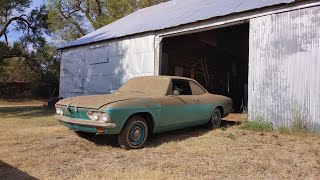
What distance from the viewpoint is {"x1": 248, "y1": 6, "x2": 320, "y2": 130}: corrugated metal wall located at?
28.3 ft

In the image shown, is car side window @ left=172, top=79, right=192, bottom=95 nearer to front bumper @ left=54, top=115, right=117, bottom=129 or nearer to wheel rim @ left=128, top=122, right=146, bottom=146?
wheel rim @ left=128, top=122, right=146, bottom=146

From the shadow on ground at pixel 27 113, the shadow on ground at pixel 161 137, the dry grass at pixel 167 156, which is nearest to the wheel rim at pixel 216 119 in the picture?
the shadow on ground at pixel 161 137

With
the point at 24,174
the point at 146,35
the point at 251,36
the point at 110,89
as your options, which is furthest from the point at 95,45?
the point at 24,174

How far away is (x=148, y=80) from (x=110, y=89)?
7192 mm

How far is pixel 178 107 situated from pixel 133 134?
1.38 metres

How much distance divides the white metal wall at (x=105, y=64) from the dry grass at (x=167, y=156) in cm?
568

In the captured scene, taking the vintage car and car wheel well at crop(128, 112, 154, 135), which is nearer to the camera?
the vintage car

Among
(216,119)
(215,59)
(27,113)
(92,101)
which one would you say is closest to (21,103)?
(27,113)

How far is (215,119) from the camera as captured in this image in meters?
9.37

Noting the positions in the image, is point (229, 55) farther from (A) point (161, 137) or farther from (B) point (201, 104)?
(A) point (161, 137)

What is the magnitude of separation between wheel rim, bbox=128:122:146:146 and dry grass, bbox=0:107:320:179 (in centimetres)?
27

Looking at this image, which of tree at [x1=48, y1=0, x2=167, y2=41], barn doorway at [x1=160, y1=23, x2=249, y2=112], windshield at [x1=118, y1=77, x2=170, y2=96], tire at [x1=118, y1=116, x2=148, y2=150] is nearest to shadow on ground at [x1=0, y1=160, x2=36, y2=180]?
tire at [x1=118, y1=116, x2=148, y2=150]

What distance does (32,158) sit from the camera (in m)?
6.01

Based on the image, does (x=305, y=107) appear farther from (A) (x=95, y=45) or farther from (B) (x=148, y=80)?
(A) (x=95, y=45)
